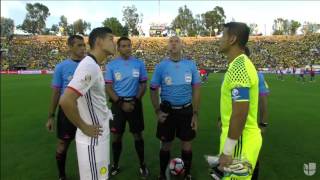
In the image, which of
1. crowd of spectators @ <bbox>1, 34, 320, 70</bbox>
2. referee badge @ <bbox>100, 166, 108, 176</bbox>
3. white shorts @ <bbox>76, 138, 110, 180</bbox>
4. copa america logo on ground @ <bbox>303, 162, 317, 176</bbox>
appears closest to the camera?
white shorts @ <bbox>76, 138, 110, 180</bbox>

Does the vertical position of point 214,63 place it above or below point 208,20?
below

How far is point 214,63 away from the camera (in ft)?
225

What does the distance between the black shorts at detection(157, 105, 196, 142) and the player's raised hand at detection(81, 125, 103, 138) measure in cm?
287

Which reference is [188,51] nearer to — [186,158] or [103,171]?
[186,158]

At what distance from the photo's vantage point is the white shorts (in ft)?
13.1

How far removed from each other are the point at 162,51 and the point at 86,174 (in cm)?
7201

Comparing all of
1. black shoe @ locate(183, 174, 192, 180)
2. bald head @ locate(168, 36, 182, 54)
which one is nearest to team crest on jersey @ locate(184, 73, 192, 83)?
bald head @ locate(168, 36, 182, 54)

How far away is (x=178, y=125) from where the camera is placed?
6867 mm

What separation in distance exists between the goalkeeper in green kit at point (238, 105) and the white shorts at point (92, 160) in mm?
1159

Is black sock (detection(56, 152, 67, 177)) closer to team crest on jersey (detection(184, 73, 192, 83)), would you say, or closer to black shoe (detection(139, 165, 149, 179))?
black shoe (detection(139, 165, 149, 179))

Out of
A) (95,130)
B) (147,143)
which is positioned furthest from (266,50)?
(95,130)

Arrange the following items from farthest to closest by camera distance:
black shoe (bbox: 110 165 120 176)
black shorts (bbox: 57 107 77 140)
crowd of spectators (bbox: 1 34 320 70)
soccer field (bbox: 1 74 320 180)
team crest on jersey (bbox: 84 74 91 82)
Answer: crowd of spectators (bbox: 1 34 320 70), soccer field (bbox: 1 74 320 180), black shoe (bbox: 110 165 120 176), black shorts (bbox: 57 107 77 140), team crest on jersey (bbox: 84 74 91 82)

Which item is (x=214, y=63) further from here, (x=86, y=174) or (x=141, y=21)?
(x=86, y=174)

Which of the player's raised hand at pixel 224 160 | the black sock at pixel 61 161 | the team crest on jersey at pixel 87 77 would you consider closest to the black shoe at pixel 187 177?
the black sock at pixel 61 161
